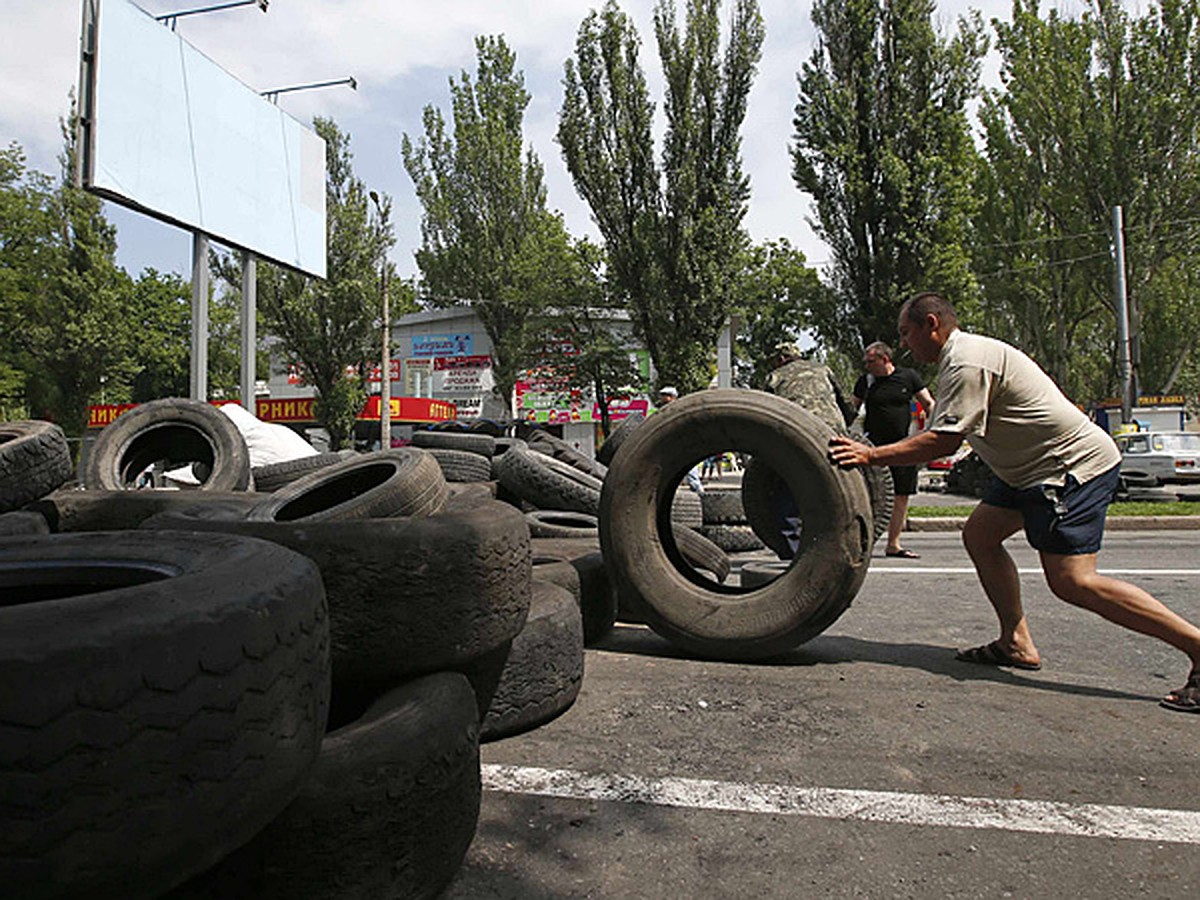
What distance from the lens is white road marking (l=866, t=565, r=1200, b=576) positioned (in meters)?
5.84

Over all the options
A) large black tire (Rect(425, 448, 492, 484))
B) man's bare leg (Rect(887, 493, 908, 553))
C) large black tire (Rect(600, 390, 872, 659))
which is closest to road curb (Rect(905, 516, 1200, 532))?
man's bare leg (Rect(887, 493, 908, 553))

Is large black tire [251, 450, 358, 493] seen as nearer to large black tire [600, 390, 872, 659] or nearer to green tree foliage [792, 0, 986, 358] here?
large black tire [600, 390, 872, 659]

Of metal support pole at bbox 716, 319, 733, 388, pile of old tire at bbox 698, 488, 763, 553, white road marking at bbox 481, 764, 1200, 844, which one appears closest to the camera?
white road marking at bbox 481, 764, 1200, 844

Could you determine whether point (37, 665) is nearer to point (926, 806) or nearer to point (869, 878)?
point (869, 878)

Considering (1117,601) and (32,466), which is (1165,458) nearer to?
(1117,601)

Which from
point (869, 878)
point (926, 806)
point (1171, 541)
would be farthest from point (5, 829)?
point (1171, 541)

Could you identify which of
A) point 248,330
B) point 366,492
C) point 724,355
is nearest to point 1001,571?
point 366,492

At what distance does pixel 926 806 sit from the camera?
211cm

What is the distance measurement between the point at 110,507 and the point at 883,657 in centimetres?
386

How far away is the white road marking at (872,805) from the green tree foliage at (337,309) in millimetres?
29692

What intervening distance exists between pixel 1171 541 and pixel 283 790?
29.0 ft

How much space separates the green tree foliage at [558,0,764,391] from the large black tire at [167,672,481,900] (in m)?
23.1

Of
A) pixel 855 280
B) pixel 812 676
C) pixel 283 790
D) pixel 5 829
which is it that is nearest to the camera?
pixel 5 829

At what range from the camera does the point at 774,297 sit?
1150 inches
